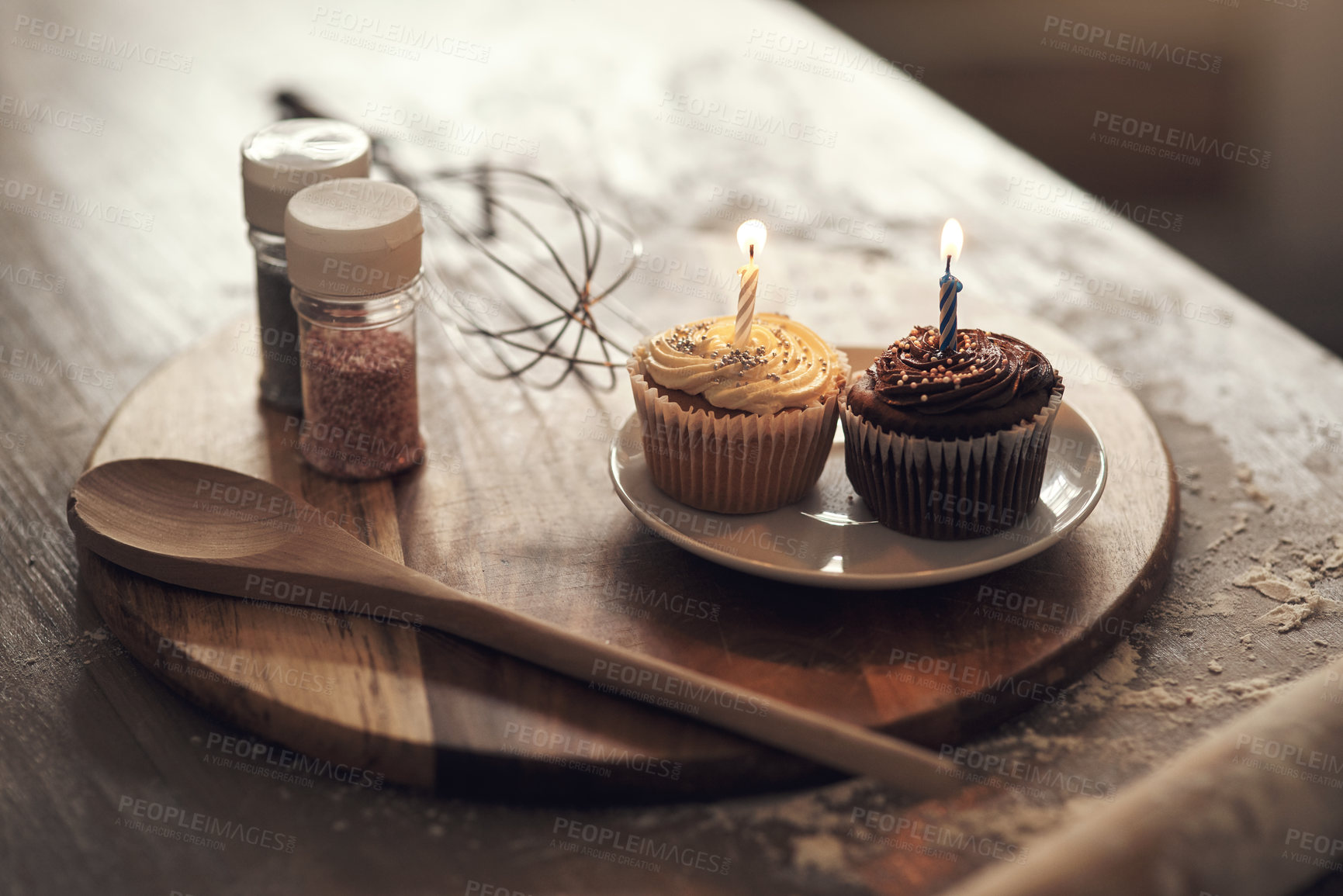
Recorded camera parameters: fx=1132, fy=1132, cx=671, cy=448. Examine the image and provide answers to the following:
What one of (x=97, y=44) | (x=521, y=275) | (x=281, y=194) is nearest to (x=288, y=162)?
(x=281, y=194)

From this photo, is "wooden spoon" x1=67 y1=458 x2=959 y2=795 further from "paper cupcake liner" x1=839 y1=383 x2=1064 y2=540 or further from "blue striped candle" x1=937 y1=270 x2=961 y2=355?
"blue striped candle" x1=937 y1=270 x2=961 y2=355

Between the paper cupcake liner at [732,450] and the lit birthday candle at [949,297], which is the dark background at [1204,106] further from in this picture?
the paper cupcake liner at [732,450]

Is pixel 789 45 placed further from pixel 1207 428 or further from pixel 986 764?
pixel 986 764

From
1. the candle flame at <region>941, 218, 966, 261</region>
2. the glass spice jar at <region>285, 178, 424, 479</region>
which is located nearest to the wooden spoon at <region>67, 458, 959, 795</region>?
the glass spice jar at <region>285, 178, 424, 479</region>

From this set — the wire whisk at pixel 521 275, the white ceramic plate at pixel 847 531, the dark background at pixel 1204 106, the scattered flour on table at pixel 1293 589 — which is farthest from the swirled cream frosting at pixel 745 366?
the dark background at pixel 1204 106

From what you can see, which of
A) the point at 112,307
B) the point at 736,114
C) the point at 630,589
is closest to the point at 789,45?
the point at 736,114

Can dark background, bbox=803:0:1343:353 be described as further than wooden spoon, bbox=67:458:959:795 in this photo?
Yes
